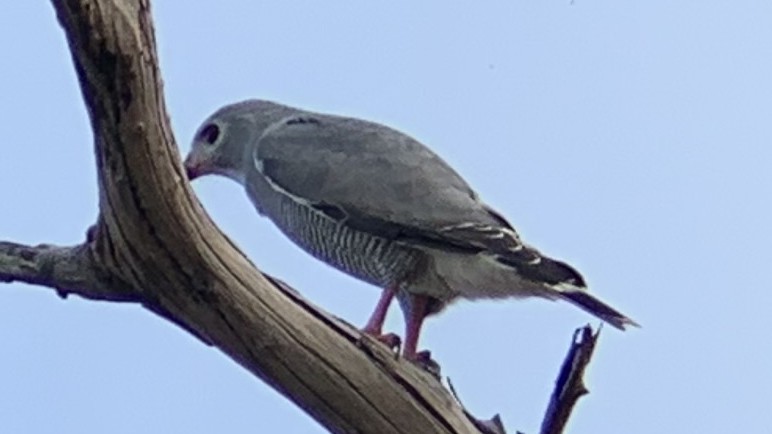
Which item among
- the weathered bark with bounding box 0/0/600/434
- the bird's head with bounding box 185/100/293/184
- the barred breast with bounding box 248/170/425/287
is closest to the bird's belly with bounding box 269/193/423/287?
the barred breast with bounding box 248/170/425/287

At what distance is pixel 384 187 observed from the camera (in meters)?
5.63

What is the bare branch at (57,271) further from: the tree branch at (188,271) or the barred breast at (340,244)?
the barred breast at (340,244)

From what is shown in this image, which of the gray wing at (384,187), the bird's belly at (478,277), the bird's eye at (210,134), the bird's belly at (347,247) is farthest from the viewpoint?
the bird's eye at (210,134)

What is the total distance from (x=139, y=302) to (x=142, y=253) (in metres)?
0.29

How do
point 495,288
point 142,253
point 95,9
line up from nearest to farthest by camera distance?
point 95,9 → point 142,253 → point 495,288

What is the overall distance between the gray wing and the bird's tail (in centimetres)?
5

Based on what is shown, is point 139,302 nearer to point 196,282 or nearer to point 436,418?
point 196,282

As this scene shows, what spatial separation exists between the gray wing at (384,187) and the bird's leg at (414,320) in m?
0.27

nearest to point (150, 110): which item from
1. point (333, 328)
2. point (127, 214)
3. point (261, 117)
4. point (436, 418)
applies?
A: point (127, 214)

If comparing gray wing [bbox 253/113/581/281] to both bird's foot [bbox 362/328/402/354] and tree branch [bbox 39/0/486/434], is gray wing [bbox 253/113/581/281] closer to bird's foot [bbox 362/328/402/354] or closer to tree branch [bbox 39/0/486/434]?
bird's foot [bbox 362/328/402/354]

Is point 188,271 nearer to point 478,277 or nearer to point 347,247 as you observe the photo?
point 478,277

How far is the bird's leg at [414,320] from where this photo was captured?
525 centimetres

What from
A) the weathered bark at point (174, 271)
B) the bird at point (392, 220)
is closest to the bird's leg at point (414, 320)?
→ the bird at point (392, 220)

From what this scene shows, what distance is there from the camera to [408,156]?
5.82 meters
